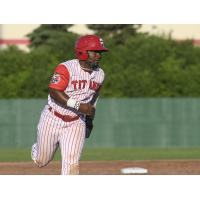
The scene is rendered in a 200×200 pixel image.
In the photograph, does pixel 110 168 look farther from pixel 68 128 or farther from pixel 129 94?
pixel 129 94

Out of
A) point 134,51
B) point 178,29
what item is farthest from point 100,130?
point 178,29

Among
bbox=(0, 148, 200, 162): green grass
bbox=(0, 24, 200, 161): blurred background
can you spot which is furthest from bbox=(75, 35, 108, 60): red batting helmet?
bbox=(0, 24, 200, 161): blurred background

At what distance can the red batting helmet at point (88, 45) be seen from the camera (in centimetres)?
828

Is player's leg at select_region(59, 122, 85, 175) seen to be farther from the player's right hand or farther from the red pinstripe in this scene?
the player's right hand

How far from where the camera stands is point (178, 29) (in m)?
35.0

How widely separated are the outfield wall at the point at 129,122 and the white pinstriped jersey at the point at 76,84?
17.4 metres

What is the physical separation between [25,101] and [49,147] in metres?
17.8

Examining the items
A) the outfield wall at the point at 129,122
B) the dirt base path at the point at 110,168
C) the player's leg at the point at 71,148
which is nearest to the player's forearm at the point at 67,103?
the player's leg at the point at 71,148

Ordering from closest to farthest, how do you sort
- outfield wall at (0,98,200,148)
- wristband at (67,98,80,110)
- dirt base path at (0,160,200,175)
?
wristband at (67,98,80,110) → dirt base path at (0,160,200,175) → outfield wall at (0,98,200,148)

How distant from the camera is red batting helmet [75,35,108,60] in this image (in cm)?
828

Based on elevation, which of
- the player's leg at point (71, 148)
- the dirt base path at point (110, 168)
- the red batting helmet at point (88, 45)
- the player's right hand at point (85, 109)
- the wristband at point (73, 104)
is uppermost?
the red batting helmet at point (88, 45)

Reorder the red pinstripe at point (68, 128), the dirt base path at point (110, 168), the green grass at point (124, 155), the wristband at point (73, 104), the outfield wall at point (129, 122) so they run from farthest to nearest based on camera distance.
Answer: the outfield wall at point (129, 122) < the green grass at point (124, 155) < the dirt base path at point (110, 168) < the red pinstripe at point (68, 128) < the wristband at point (73, 104)

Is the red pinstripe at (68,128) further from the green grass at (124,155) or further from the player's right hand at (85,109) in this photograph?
the green grass at (124,155)

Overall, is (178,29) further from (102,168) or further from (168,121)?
(102,168)
